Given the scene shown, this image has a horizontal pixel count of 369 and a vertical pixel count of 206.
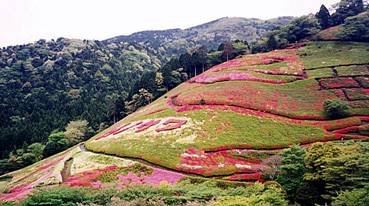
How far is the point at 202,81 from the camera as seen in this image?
83.5m

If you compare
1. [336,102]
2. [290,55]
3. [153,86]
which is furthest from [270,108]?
[153,86]

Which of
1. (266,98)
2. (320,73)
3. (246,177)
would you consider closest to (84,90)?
(320,73)

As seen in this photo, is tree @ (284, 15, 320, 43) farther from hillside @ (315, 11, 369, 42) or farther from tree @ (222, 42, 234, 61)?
tree @ (222, 42, 234, 61)

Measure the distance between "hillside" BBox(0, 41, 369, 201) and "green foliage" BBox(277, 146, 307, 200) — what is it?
18.8 ft

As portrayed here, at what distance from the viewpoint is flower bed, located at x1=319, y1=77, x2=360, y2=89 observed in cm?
7138

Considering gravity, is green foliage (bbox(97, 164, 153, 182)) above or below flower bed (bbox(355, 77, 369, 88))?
below

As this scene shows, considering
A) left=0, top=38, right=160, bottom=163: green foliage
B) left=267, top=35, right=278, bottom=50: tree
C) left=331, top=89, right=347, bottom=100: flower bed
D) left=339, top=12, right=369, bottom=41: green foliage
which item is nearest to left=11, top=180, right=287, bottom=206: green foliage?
left=331, top=89, right=347, bottom=100: flower bed

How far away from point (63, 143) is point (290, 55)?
6439 cm

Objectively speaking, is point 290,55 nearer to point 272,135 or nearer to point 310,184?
point 272,135

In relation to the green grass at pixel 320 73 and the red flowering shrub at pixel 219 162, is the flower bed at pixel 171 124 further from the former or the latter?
the green grass at pixel 320 73

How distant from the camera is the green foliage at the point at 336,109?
59531 millimetres

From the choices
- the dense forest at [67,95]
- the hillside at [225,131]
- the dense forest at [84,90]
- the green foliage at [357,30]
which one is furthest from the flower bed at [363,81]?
the dense forest at [67,95]

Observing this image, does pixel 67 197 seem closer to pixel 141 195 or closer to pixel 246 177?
pixel 141 195

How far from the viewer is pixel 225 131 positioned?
179 ft
